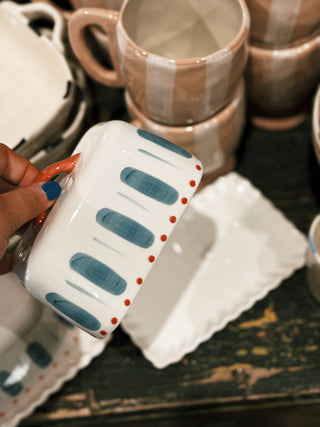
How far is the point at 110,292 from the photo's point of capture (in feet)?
1.15

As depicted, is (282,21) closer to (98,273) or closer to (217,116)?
(217,116)

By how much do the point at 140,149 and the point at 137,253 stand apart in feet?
0.26

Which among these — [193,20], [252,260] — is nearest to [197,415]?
[252,260]

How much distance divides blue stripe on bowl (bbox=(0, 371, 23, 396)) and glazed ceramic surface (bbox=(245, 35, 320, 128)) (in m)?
0.43

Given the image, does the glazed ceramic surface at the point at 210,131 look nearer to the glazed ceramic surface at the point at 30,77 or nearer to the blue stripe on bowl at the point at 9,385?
the glazed ceramic surface at the point at 30,77

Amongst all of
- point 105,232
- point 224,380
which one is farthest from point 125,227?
point 224,380

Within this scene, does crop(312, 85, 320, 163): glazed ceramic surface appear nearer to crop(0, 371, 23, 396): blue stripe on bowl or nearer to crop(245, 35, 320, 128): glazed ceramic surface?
crop(245, 35, 320, 128): glazed ceramic surface

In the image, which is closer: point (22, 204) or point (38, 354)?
point (22, 204)

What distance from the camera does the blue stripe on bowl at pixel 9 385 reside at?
49cm

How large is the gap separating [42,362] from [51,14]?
1.27ft

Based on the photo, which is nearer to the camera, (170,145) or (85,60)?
(170,145)

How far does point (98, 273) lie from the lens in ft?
1.15

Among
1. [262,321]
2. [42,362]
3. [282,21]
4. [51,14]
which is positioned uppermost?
[51,14]

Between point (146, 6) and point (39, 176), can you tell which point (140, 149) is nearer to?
point (39, 176)
